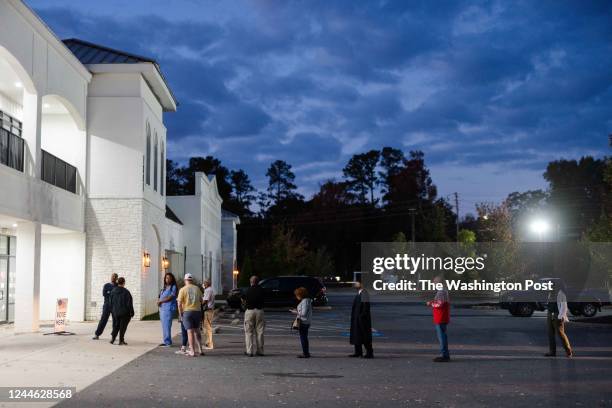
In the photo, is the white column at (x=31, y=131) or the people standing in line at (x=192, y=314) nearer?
the people standing in line at (x=192, y=314)

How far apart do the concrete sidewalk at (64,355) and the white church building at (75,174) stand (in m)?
2.45

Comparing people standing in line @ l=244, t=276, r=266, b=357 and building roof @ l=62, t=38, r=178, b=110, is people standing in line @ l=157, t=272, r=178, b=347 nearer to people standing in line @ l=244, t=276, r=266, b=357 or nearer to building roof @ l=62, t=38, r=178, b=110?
people standing in line @ l=244, t=276, r=266, b=357

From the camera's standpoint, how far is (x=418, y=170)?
343 ft

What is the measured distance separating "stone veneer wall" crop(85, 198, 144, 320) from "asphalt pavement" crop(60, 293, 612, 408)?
7605mm

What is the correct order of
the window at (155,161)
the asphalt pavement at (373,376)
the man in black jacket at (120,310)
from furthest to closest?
the window at (155,161) → the man in black jacket at (120,310) → the asphalt pavement at (373,376)

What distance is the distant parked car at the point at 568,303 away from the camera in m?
31.5

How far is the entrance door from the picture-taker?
24625 millimetres

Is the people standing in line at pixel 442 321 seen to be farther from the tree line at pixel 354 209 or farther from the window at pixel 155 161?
the tree line at pixel 354 209

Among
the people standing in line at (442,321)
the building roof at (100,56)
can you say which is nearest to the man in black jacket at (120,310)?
the people standing in line at (442,321)

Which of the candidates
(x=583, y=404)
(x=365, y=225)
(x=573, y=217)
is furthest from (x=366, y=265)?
(x=583, y=404)

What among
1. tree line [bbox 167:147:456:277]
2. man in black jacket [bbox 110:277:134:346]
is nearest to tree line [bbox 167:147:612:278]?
tree line [bbox 167:147:456:277]

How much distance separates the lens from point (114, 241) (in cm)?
2808

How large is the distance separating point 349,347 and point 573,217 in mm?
78894

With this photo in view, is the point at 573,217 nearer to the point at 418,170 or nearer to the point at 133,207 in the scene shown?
the point at 418,170
